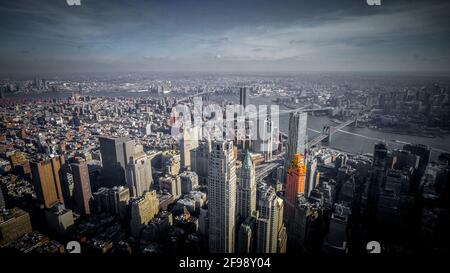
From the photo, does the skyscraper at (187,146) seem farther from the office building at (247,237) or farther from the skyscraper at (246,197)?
the office building at (247,237)

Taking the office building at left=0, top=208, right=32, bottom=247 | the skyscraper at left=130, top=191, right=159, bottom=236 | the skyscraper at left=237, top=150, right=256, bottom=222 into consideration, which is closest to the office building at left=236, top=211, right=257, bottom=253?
the skyscraper at left=237, top=150, right=256, bottom=222

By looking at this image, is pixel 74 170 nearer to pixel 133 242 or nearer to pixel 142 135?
pixel 133 242

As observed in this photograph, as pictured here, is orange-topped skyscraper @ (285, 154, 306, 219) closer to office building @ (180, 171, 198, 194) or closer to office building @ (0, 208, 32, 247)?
office building @ (180, 171, 198, 194)

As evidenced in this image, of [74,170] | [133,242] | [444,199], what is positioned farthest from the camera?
[74,170]

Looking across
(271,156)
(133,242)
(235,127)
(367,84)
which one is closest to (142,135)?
(235,127)

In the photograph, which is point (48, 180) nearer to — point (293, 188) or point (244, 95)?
point (244, 95)
